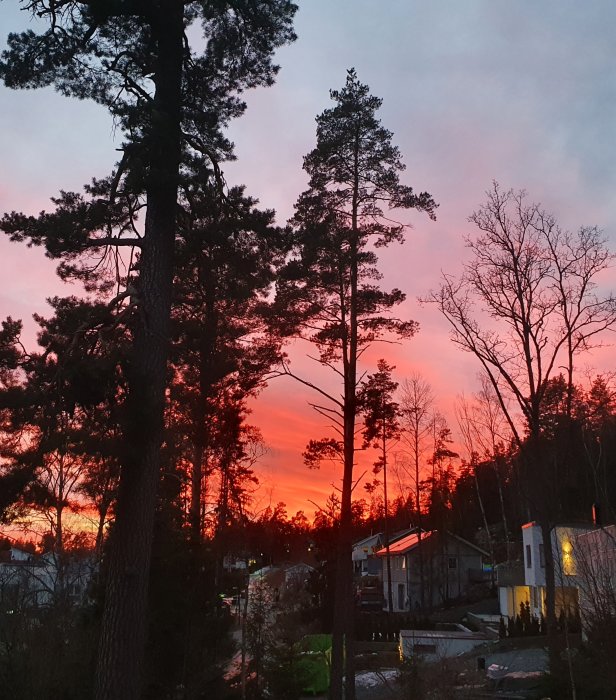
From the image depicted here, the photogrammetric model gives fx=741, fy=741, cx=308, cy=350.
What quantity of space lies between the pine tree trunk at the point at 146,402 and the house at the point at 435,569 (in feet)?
166

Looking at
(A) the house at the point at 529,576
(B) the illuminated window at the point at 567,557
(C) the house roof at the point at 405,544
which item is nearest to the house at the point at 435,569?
(C) the house roof at the point at 405,544

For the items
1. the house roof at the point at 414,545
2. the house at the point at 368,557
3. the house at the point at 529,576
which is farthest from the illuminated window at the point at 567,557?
the house at the point at 368,557

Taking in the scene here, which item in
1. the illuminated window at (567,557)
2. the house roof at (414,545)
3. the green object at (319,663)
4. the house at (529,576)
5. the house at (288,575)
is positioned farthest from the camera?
the house roof at (414,545)

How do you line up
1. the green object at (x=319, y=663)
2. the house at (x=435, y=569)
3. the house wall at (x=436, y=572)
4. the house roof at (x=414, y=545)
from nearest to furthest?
the green object at (x=319, y=663), the house at (x=435, y=569), the house wall at (x=436, y=572), the house roof at (x=414, y=545)

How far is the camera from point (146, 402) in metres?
9.78

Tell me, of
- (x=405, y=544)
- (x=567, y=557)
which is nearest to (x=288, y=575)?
(x=405, y=544)

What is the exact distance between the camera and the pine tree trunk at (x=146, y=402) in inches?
378

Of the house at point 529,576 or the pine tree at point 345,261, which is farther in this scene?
the house at point 529,576

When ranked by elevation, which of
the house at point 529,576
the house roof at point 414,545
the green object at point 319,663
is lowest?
the green object at point 319,663

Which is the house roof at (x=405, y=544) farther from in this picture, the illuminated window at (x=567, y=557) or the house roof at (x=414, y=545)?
the illuminated window at (x=567, y=557)

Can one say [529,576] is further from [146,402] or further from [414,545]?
[146,402]

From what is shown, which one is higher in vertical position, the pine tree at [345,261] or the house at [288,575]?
the pine tree at [345,261]

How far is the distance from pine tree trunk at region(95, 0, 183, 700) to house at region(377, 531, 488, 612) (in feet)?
166

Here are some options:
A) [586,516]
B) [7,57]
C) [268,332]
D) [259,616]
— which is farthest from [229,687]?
[586,516]
